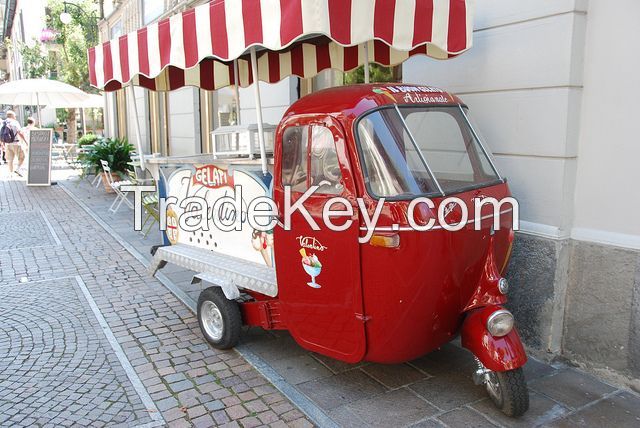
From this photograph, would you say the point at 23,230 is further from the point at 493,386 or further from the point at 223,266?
the point at 493,386

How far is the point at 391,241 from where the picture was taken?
3191mm

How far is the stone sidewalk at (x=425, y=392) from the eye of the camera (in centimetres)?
342

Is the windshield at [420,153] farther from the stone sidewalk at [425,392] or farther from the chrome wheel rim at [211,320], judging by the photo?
the chrome wheel rim at [211,320]

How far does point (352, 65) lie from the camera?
5.95 metres

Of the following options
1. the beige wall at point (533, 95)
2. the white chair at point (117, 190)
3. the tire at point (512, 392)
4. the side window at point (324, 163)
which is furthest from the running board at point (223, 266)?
the white chair at point (117, 190)

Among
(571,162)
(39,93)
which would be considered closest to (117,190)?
(39,93)

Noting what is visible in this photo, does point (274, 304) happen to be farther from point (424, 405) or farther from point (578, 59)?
point (578, 59)

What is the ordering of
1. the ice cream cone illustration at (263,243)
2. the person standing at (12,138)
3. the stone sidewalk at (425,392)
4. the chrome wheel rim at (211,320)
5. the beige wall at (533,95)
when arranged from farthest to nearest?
the person standing at (12,138), the chrome wheel rim at (211,320), the ice cream cone illustration at (263,243), the beige wall at (533,95), the stone sidewalk at (425,392)

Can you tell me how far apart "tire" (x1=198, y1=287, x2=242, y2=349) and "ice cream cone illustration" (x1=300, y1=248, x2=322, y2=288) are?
38.8 inches

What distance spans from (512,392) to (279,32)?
2.62m

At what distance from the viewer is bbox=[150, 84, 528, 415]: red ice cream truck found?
3.25 metres

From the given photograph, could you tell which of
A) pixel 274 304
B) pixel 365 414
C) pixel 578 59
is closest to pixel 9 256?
pixel 274 304

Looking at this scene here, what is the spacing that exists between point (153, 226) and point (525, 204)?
6678 millimetres

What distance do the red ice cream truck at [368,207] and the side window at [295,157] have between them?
1 cm
